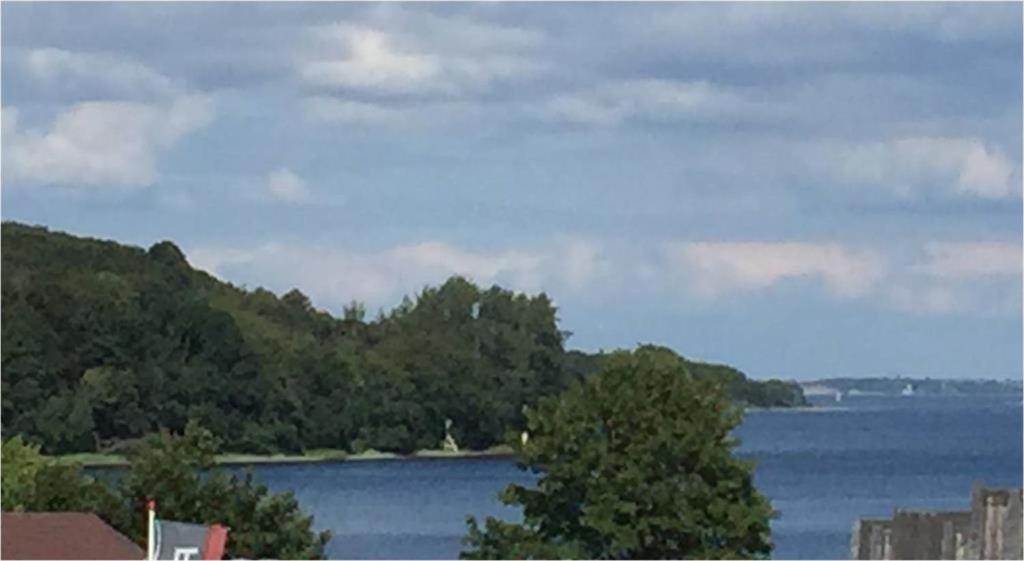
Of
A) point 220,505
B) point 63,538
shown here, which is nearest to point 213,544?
point 63,538

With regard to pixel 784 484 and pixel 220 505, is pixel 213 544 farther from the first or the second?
pixel 784 484

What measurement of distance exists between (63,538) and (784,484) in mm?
17506

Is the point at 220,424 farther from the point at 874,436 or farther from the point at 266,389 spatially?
the point at 874,436

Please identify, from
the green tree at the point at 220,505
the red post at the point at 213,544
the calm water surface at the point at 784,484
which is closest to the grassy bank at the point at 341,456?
the calm water surface at the point at 784,484

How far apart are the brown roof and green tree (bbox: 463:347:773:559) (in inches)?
75.4

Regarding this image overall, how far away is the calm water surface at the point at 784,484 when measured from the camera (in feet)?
68.7

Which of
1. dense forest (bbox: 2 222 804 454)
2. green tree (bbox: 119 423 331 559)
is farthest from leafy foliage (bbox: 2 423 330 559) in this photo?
dense forest (bbox: 2 222 804 454)

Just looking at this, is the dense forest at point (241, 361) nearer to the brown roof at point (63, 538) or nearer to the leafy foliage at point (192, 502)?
the leafy foliage at point (192, 502)

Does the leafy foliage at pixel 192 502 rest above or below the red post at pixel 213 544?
above

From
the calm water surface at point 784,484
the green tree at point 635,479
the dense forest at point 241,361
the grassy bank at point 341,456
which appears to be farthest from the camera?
the grassy bank at point 341,456

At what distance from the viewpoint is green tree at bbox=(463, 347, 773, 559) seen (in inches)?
481

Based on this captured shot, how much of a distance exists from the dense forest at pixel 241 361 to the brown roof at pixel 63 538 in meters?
11.4

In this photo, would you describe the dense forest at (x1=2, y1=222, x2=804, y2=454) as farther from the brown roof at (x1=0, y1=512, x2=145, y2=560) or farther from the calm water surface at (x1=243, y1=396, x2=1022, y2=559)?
the brown roof at (x1=0, y1=512, x2=145, y2=560)

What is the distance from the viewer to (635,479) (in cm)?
1223
